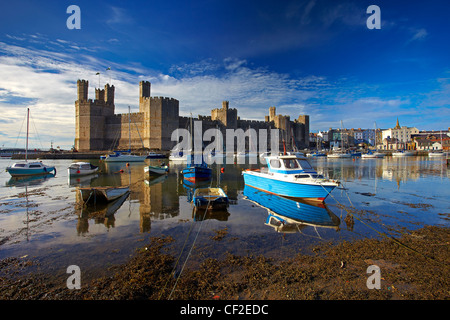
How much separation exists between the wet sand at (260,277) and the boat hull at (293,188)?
3.21 meters

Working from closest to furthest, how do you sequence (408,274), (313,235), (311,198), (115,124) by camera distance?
(408,274) → (313,235) → (311,198) → (115,124)

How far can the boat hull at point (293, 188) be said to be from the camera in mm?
7715

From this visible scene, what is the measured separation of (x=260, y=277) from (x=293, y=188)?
5.23m

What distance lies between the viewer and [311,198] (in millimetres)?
8047

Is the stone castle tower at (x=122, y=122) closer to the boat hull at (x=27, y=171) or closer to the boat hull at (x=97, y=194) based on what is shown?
the boat hull at (x=27, y=171)

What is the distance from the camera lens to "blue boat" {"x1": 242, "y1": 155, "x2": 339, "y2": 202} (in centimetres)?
778

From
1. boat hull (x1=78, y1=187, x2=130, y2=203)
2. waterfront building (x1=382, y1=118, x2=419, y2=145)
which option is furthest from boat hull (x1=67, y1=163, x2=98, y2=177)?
waterfront building (x1=382, y1=118, x2=419, y2=145)

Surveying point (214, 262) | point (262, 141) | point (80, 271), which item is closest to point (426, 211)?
point (214, 262)

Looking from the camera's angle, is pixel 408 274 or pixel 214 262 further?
pixel 214 262

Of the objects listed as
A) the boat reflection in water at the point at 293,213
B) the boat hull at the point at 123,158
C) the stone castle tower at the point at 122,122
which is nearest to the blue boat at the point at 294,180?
the boat reflection in water at the point at 293,213

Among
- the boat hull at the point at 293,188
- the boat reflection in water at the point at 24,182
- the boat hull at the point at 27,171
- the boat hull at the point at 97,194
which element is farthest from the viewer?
the boat hull at the point at 27,171

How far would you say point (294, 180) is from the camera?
822 cm

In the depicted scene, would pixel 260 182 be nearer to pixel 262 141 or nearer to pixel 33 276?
pixel 33 276
